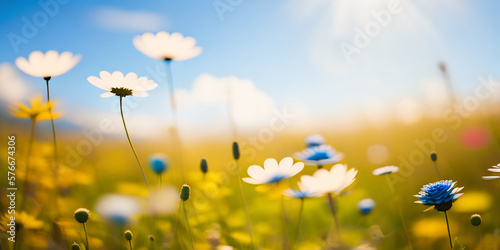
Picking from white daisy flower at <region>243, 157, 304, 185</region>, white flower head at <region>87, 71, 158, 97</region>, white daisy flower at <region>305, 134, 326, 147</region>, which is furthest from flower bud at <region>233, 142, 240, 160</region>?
white daisy flower at <region>305, 134, 326, 147</region>

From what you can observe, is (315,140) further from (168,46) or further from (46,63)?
(46,63)

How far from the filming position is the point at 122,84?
996 millimetres

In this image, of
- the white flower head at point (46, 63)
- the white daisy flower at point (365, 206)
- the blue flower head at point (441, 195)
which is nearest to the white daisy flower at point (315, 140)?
the white daisy flower at point (365, 206)

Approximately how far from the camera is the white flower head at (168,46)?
1.16 m

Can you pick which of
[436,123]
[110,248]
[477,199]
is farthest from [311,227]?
[436,123]

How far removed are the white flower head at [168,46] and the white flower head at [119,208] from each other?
0.50 meters

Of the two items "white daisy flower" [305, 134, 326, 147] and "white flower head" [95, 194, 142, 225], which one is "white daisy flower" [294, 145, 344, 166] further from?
"white flower head" [95, 194, 142, 225]

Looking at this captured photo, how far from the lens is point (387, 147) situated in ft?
6.96

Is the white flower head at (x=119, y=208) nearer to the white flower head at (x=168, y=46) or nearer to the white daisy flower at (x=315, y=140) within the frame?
the white flower head at (x=168, y=46)

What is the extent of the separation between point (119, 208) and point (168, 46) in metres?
0.56

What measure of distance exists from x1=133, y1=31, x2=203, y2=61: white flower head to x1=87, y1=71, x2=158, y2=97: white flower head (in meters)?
0.17

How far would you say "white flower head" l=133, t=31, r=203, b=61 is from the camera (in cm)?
116

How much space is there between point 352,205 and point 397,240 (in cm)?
25

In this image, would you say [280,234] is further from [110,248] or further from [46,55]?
[46,55]
